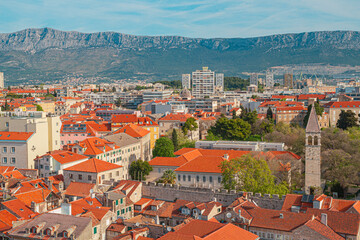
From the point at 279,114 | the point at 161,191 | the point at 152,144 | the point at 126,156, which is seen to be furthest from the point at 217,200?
→ the point at 279,114

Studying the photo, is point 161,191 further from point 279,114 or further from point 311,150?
point 279,114

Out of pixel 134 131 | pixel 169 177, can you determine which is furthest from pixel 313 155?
pixel 134 131

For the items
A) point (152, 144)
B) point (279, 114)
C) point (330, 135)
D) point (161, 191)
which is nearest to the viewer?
point (161, 191)

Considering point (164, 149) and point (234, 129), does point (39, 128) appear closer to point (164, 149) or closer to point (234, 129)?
point (164, 149)

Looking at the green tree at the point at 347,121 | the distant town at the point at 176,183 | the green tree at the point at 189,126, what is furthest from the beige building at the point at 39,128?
the green tree at the point at 347,121

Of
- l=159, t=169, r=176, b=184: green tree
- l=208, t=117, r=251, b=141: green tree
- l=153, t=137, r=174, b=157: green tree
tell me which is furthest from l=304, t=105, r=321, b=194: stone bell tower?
l=208, t=117, r=251, b=141: green tree
